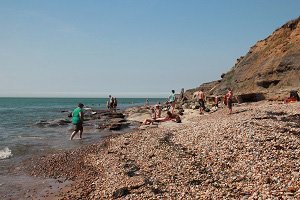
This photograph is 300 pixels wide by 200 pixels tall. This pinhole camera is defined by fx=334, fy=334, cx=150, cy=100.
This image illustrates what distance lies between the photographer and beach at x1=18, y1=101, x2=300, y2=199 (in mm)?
10453

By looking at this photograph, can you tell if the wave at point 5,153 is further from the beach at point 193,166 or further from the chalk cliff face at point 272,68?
the chalk cliff face at point 272,68

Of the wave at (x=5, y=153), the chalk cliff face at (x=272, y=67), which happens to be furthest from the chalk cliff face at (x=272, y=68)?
the wave at (x=5, y=153)

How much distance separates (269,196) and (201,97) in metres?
23.5

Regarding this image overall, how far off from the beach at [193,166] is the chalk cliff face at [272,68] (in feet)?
53.2

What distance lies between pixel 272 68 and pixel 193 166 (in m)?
29.6

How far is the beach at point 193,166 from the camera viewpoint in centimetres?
1045

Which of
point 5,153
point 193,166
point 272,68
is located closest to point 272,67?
point 272,68

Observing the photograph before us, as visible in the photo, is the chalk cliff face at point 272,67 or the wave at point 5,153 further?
the chalk cliff face at point 272,67

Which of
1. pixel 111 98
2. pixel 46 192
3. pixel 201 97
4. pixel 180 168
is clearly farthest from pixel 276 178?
pixel 111 98

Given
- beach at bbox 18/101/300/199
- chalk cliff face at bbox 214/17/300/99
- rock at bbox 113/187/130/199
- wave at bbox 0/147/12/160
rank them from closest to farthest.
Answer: beach at bbox 18/101/300/199 < rock at bbox 113/187/130/199 < wave at bbox 0/147/12/160 < chalk cliff face at bbox 214/17/300/99

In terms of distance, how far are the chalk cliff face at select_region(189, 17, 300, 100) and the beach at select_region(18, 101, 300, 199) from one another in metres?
16.2

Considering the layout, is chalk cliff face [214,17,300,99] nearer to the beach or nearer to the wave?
the beach

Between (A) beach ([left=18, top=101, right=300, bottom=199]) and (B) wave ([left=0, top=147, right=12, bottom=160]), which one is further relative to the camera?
(B) wave ([left=0, top=147, right=12, bottom=160])

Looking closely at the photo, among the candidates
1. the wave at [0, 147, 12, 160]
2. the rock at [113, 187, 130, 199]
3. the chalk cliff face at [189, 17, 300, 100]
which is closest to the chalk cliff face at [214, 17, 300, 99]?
the chalk cliff face at [189, 17, 300, 100]
